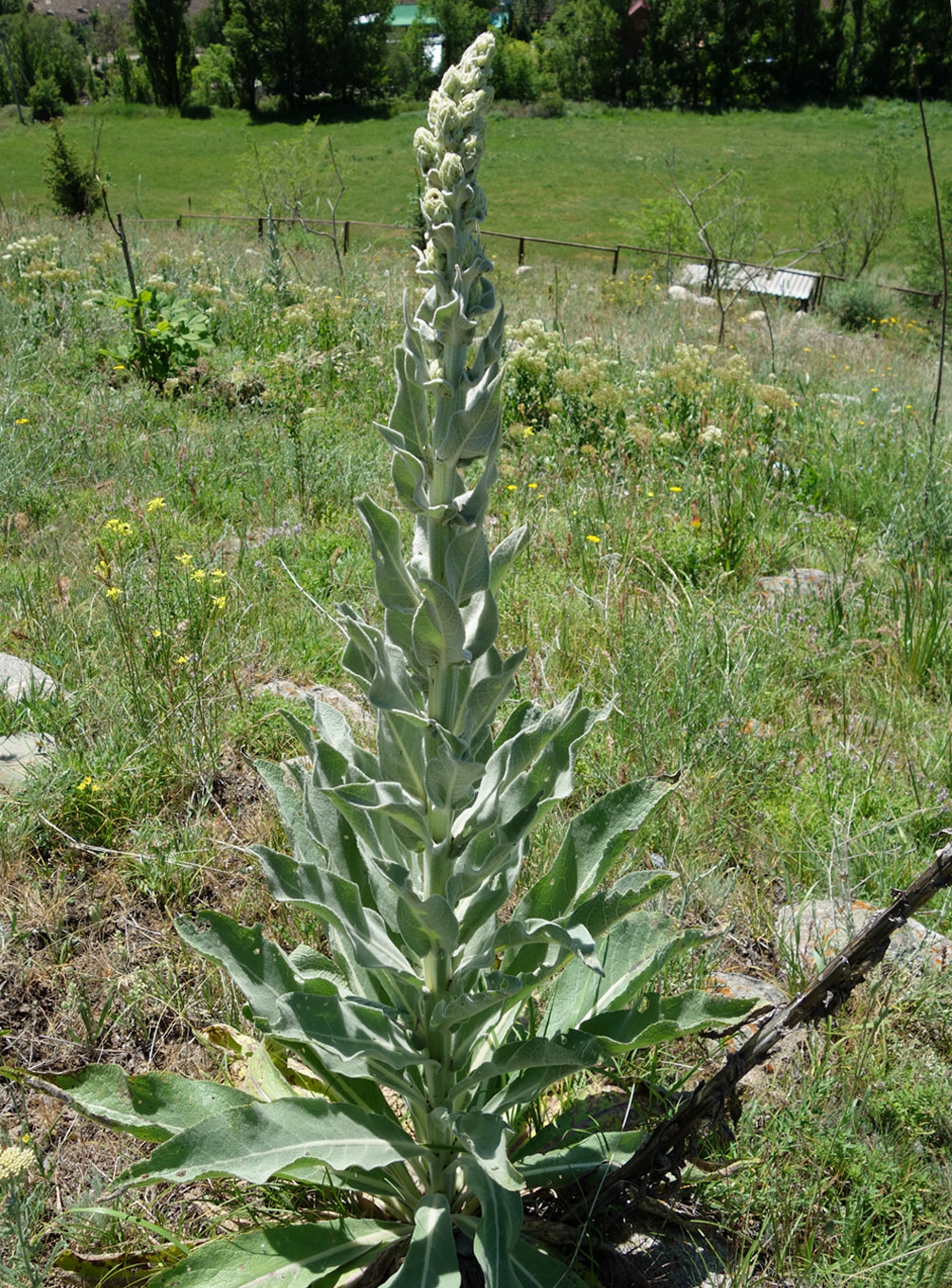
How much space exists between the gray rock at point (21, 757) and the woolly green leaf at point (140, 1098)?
1250 mm

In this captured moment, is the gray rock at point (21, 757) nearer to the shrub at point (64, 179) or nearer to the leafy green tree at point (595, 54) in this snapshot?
the shrub at point (64, 179)

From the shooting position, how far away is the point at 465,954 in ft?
5.96

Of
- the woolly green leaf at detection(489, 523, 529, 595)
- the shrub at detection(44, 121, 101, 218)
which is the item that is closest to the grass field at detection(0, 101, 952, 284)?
the shrub at detection(44, 121, 101, 218)

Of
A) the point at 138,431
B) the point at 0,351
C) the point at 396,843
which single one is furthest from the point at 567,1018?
the point at 0,351

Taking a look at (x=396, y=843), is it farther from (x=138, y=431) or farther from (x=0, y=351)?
(x=0, y=351)

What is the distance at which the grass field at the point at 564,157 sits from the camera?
3879 cm

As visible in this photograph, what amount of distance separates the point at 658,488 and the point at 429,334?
4.24m

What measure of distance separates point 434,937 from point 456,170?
1272mm

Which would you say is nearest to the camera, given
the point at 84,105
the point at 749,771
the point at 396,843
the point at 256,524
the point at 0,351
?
the point at 396,843

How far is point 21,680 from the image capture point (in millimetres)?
3248

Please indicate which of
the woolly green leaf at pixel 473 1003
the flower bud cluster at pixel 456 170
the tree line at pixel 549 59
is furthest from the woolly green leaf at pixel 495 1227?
the tree line at pixel 549 59

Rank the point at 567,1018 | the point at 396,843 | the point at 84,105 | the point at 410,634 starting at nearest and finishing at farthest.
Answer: the point at 410,634, the point at 396,843, the point at 567,1018, the point at 84,105

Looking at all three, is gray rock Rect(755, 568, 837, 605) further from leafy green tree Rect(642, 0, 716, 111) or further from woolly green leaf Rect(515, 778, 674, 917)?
leafy green tree Rect(642, 0, 716, 111)

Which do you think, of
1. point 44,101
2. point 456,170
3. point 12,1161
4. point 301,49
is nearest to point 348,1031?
point 12,1161
